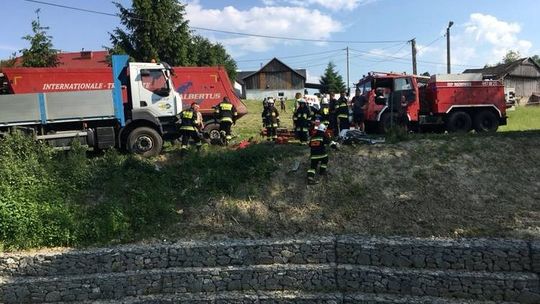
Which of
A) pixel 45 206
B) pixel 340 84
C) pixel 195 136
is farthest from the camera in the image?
pixel 340 84

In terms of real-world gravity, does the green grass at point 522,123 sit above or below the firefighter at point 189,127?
below

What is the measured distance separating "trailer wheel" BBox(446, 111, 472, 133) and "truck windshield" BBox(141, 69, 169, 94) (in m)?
8.88

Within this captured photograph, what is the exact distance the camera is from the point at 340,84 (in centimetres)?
6372

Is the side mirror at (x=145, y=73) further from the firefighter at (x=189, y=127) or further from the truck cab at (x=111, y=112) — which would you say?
the firefighter at (x=189, y=127)

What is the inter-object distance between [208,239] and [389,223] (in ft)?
10.8

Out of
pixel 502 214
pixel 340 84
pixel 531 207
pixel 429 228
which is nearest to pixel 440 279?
pixel 429 228

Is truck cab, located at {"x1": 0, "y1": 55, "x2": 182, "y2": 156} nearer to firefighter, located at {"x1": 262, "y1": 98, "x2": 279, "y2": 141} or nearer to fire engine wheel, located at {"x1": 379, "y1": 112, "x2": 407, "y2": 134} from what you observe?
firefighter, located at {"x1": 262, "y1": 98, "x2": 279, "y2": 141}

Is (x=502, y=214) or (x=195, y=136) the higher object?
(x=195, y=136)

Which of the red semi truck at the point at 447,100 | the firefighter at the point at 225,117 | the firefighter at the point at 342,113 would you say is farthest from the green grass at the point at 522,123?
the firefighter at the point at 225,117

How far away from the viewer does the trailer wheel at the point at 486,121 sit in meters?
15.2

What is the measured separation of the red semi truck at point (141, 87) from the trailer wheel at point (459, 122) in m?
7.24

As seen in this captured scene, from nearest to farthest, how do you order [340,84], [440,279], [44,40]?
[440,279]
[44,40]
[340,84]

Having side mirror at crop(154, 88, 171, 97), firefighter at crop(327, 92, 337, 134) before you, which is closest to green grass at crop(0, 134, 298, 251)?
side mirror at crop(154, 88, 171, 97)

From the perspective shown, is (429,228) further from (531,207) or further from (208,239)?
(208,239)
